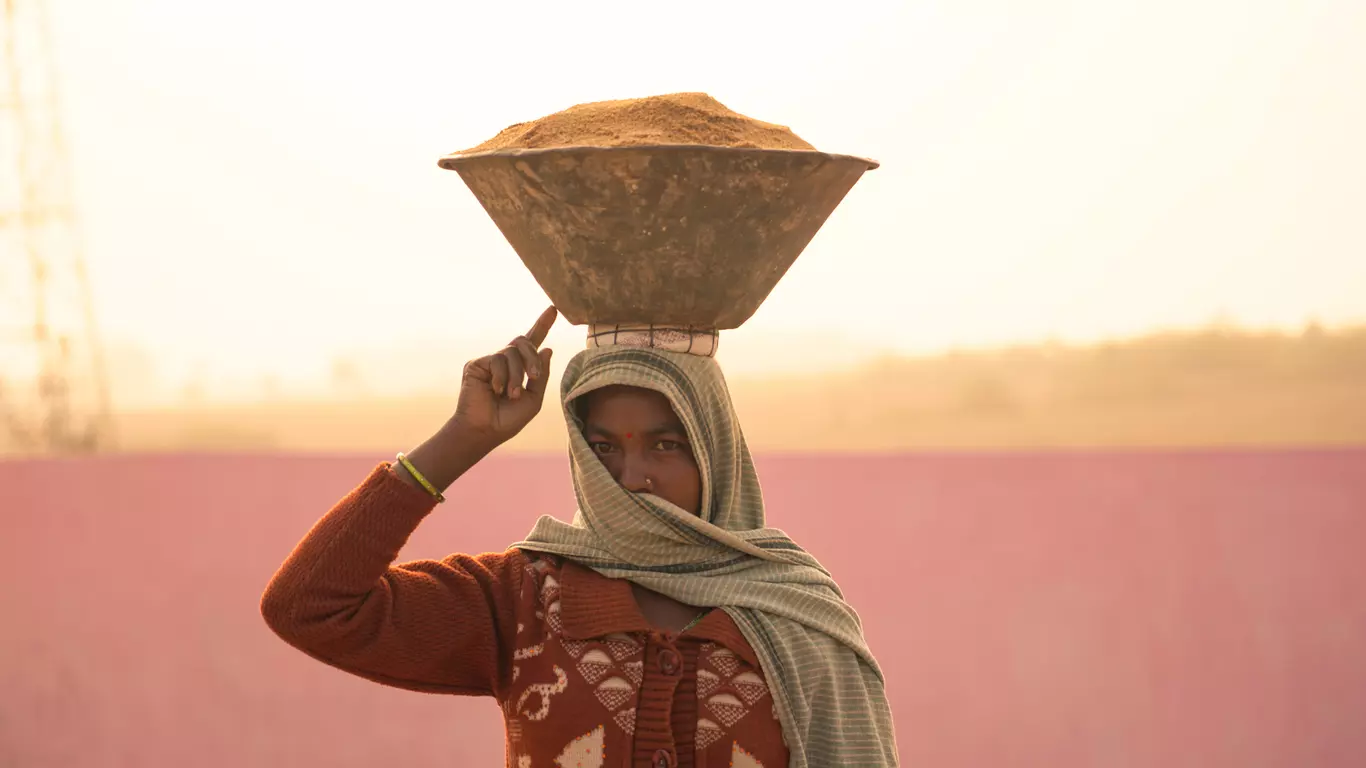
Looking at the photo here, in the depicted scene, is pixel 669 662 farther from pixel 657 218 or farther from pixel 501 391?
pixel 657 218

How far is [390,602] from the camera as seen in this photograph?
2225 millimetres

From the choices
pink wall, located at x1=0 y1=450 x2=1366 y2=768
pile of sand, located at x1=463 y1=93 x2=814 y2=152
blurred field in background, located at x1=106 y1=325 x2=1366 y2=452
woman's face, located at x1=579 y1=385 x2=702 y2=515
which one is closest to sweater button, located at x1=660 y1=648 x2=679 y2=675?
woman's face, located at x1=579 y1=385 x2=702 y2=515

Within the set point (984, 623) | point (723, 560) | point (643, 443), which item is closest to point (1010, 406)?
point (984, 623)

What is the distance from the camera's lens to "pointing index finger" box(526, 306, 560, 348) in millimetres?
2357

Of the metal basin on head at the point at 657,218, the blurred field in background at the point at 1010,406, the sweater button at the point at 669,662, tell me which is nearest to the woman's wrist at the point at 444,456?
the metal basin on head at the point at 657,218

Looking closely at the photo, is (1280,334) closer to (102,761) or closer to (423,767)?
(423,767)

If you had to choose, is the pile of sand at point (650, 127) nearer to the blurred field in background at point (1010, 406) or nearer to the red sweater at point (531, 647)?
the red sweater at point (531, 647)

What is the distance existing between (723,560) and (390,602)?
1.70ft

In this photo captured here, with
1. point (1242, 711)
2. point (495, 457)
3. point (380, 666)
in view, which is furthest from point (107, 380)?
point (380, 666)

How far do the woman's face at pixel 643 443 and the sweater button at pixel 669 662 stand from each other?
9.3 inches

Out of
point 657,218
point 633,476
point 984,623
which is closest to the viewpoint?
point 657,218

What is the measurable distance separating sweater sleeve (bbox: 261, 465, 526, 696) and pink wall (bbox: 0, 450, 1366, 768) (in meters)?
4.45

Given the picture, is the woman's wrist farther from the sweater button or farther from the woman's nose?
the sweater button

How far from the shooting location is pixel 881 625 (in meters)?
6.56
